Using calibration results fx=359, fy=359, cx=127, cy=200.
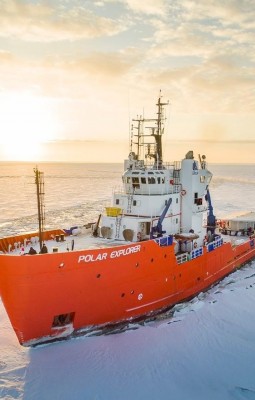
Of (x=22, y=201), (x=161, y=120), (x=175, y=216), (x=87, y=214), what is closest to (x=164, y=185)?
(x=175, y=216)

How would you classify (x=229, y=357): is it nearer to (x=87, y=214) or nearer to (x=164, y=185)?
(x=164, y=185)

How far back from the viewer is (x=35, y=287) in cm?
1191

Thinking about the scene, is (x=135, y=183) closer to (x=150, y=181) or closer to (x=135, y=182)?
(x=135, y=182)

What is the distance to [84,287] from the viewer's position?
500 inches

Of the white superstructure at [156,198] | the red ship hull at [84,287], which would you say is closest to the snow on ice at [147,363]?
the red ship hull at [84,287]

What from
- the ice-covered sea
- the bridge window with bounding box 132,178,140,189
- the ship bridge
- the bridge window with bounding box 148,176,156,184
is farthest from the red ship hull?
the bridge window with bounding box 132,178,140,189

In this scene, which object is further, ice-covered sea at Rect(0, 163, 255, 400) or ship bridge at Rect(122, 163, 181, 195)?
ship bridge at Rect(122, 163, 181, 195)

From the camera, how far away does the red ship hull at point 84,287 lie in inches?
467

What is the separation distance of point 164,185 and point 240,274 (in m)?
8.28

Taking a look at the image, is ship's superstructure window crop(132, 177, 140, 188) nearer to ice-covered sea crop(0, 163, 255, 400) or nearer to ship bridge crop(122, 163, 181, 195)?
ship bridge crop(122, 163, 181, 195)

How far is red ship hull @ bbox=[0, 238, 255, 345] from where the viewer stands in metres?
11.9

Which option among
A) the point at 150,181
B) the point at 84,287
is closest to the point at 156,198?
the point at 150,181

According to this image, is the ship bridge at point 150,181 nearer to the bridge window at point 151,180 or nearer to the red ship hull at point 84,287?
the bridge window at point 151,180

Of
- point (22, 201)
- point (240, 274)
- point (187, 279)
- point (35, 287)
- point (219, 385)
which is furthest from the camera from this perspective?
Answer: point (22, 201)
